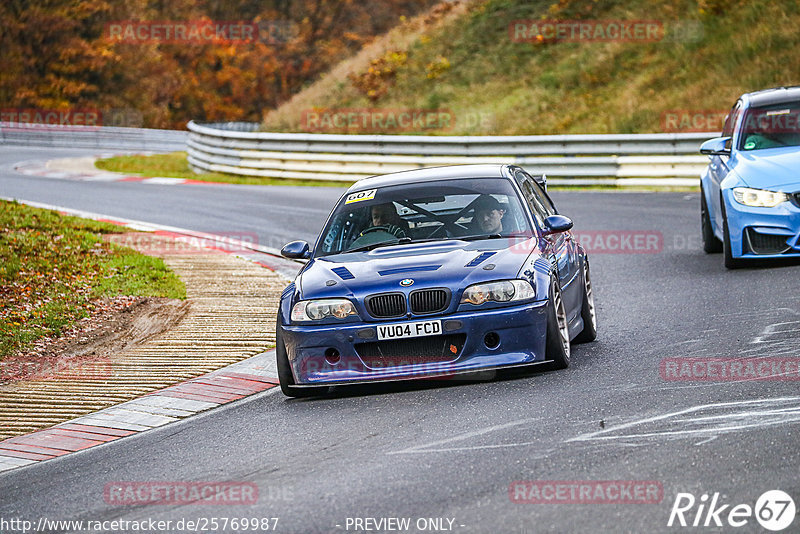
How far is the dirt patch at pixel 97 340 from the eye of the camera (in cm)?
984

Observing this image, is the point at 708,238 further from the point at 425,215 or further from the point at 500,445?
the point at 500,445

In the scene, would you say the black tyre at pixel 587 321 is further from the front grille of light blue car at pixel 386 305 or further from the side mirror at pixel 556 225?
the front grille of light blue car at pixel 386 305

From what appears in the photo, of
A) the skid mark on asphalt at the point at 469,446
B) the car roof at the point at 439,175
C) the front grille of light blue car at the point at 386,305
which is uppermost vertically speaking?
the car roof at the point at 439,175

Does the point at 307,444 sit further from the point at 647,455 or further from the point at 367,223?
the point at 367,223

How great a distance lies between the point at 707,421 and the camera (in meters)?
6.50

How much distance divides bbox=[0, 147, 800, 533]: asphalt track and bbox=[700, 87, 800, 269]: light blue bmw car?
155 cm

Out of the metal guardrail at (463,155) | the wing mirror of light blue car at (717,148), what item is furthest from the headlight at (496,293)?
the metal guardrail at (463,155)

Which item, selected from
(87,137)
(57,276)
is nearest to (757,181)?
(57,276)

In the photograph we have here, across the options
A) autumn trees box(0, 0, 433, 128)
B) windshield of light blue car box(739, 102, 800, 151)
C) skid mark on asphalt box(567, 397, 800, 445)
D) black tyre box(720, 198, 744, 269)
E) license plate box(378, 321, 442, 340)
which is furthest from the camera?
autumn trees box(0, 0, 433, 128)

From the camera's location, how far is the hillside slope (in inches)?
1115

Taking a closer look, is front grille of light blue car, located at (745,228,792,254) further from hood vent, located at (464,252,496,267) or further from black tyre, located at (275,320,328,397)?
black tyre, located at (275,320,328,397)

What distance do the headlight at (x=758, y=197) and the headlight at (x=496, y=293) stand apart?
4.91 m

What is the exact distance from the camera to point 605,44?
3453 cm
